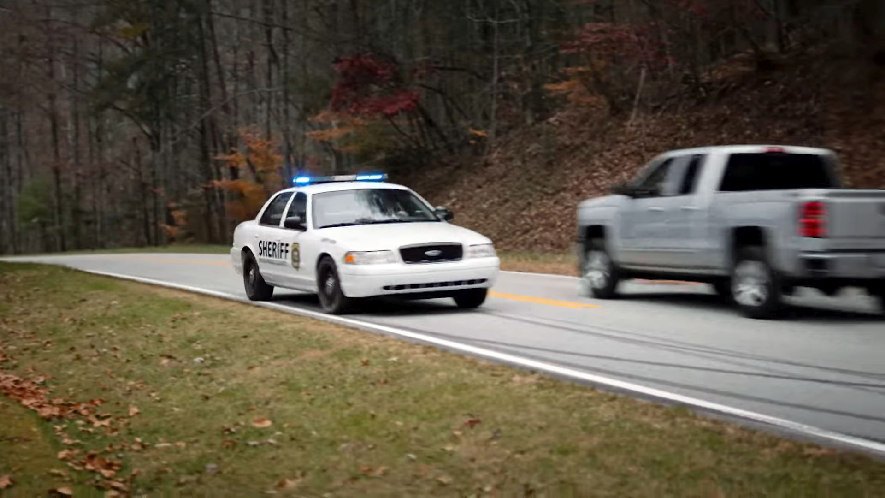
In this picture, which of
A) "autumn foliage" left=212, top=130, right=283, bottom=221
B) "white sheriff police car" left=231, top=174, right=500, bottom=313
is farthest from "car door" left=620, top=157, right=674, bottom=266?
"autumn foliage" left=212, top=130, right=283, bottom=221

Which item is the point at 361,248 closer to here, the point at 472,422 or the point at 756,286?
the point at 756,286

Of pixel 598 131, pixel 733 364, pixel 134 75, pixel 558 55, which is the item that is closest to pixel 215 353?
pixel 733 364

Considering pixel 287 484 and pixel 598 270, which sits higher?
pixel 598 270

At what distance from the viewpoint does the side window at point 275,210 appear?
16.6 m

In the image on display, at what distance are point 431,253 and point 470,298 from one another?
3.45ft

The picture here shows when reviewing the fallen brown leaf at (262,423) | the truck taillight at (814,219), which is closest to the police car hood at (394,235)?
the truck taillight at (814,219)

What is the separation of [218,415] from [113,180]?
62547 mm

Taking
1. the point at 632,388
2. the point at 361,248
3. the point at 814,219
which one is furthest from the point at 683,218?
the point at 632,388

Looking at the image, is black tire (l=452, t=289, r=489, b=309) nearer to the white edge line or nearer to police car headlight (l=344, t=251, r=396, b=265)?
police car headlight (l=344, t=251, r=396, b=265)

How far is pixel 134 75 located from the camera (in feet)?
176

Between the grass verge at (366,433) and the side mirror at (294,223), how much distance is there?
3.16 meters

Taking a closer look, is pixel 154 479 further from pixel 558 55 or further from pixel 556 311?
pixel 558 55

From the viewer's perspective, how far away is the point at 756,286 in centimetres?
1309

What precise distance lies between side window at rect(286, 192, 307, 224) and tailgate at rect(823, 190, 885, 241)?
6886 mm
